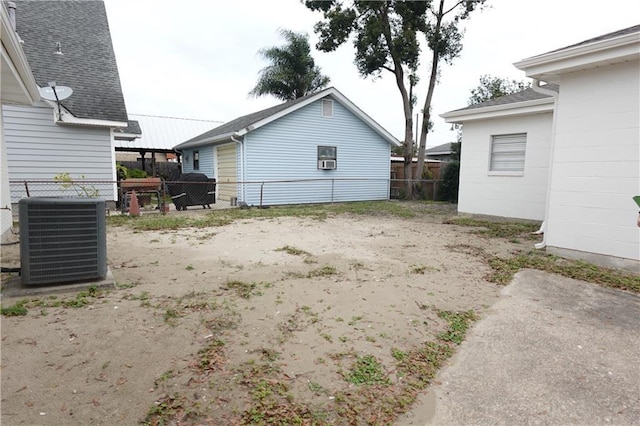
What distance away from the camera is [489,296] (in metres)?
3.92

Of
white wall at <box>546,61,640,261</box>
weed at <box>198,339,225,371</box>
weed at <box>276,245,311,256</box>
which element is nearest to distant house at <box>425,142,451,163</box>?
white wall at <box>546,61,640,261</box>

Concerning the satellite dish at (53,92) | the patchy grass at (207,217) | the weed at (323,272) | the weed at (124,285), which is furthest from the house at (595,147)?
the satellite dish at (53,92)

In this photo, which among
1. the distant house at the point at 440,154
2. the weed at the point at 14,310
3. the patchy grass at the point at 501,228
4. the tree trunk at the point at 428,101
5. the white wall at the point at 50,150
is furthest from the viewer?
the distant house at the point at 440,154

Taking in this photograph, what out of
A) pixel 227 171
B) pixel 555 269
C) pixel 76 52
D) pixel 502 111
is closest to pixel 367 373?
pixel 555 269

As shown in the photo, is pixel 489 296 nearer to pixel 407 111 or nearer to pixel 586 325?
pixel 586 325

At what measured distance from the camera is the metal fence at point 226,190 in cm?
933

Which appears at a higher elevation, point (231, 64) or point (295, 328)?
point (231, 64)

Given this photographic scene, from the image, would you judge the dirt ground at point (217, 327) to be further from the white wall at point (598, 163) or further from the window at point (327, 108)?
the window at point (327, 108)

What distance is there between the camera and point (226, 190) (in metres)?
15.0

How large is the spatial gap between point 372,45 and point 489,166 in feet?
32.9

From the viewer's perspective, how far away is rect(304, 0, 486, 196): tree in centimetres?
1586

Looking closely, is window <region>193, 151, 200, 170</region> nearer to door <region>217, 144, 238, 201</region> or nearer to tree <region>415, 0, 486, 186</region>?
door <region>217, 144, 238, 201</region>

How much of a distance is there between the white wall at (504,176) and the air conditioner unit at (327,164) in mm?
5974

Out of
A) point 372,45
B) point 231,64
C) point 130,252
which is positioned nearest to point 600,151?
point 130,252
